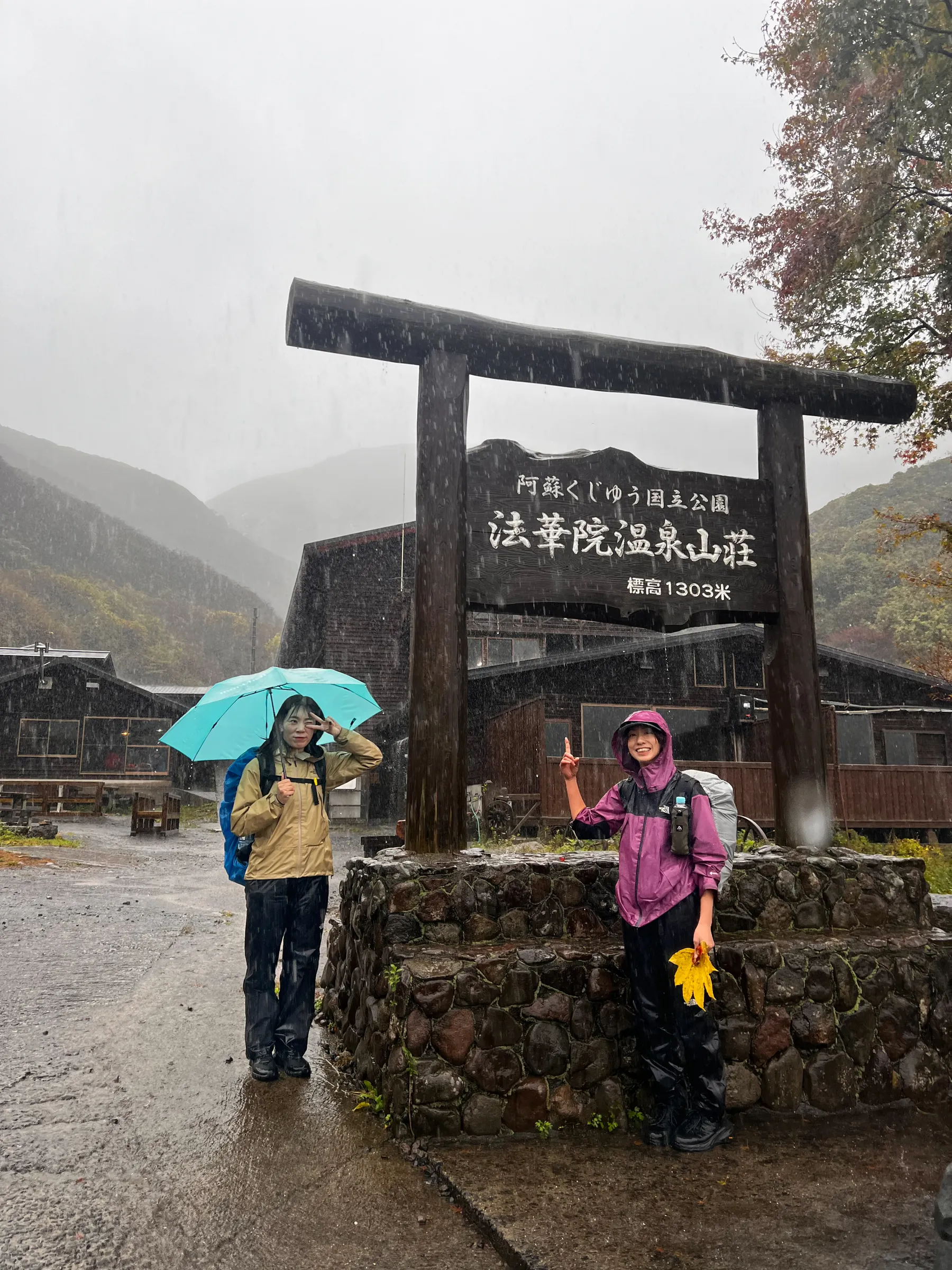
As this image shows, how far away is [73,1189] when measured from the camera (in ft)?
10.1

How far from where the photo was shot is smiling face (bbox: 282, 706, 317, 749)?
4230 millimetres

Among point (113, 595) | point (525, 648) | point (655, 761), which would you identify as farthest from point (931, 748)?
point (113, 595)

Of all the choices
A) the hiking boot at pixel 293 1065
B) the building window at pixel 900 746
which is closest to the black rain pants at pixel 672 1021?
the hiking boot at pixel 293 1065

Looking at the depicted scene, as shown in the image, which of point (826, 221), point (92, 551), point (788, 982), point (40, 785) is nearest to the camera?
point (788, 982)

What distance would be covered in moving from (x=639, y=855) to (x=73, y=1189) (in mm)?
2439

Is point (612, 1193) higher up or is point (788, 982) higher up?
point (788, 982)

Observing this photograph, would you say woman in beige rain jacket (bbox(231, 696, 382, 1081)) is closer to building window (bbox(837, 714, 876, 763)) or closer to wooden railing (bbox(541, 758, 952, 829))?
wooden railing (bbox(541, 758, 952, 829))

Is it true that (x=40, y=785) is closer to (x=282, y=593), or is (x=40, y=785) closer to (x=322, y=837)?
(x=322, y=837)

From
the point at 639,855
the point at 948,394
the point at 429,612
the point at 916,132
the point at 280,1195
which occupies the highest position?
the point at 916,132

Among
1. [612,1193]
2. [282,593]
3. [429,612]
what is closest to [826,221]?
[429,612]

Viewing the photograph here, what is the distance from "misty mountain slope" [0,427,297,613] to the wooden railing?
10782cm

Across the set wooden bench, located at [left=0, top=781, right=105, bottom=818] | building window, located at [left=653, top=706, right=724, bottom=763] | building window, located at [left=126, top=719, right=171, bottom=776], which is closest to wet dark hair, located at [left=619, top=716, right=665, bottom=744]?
building window, located at [left=653, top=706, right=724, bottom=763]

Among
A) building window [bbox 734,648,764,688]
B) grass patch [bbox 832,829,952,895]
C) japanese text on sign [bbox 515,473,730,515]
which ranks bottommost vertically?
grass patch [bbox 832,829,952,895]

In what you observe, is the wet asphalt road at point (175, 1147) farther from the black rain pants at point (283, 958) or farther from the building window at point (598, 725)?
the building window at point (598, 725)
